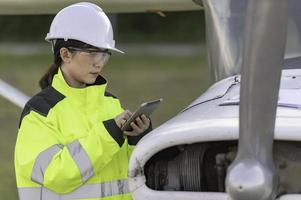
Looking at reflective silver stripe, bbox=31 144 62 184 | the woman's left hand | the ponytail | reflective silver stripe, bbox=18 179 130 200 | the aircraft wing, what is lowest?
reflective silver stripe, bbox=18 179 130 200

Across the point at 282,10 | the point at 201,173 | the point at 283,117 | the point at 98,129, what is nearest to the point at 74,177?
the point at 98,129

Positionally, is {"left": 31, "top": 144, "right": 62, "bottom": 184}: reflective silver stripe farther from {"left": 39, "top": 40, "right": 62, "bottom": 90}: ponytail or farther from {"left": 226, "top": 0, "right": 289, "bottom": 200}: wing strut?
{"left": 226, "top": 0, "right": 289, "bottom": 200}: wing strut

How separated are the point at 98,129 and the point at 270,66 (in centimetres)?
86

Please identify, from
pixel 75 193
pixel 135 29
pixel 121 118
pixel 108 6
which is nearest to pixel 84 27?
pixel 121 118

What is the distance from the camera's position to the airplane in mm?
2412

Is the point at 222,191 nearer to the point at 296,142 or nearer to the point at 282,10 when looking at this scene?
the point at 296,142

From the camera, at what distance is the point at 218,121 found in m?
2.75

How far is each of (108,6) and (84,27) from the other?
2.44m

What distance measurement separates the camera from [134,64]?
9.77 metres

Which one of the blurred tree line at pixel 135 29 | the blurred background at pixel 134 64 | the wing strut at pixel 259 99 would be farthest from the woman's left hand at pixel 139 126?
the blurred tree line at pixel 135 29

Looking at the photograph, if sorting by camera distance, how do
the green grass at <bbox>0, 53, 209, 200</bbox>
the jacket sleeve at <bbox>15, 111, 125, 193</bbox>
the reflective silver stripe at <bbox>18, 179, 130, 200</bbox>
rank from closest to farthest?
1. the jacket sleeve at <bbox>15, 111, 125, 193</bbox>
2. the reflective silver stripe at <bbox>18, 179, 130, 200</bbox>
3. the green grass at <bbox>0, 53, 209, 200</bbox>

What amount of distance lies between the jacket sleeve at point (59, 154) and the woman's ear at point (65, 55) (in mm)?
229

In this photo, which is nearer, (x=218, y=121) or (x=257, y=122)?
(x=257, y=122)

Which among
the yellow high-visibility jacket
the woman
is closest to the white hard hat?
the woman
